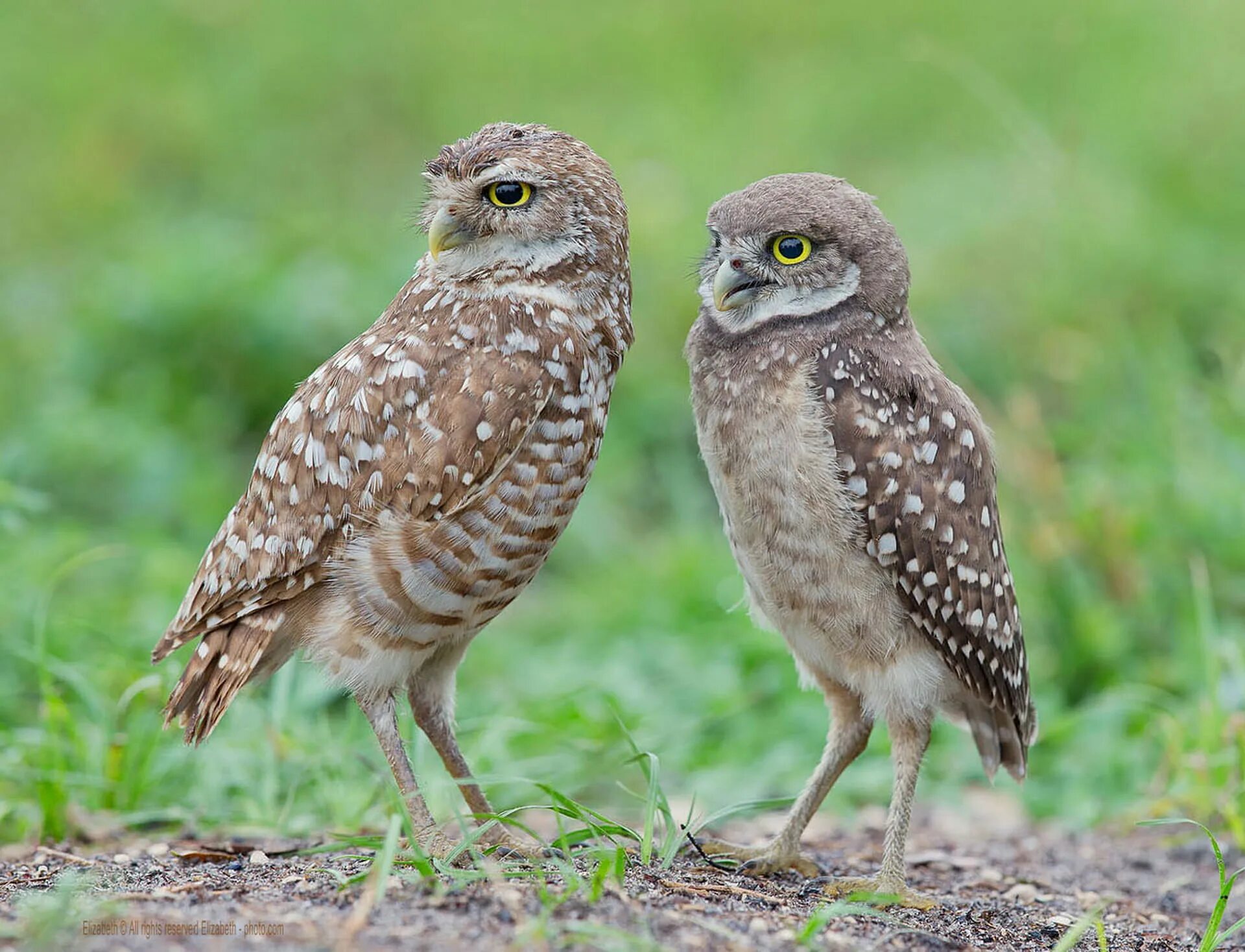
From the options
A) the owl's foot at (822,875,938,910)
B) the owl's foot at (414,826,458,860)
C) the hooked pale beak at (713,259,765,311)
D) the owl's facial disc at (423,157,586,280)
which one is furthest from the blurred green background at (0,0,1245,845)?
the owl's facial disc at (423,157,586,280)

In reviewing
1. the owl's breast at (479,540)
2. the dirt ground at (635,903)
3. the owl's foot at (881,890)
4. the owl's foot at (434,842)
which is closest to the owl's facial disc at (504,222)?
the owl's breast at (479,540)

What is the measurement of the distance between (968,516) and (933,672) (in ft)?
1.56

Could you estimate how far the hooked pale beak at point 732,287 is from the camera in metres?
4.36

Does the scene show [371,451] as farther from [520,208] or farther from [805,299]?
[805,299]

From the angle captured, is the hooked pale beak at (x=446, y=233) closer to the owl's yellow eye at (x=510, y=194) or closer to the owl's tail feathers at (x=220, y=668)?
the owl's yellow eye at (x=510, y=194)

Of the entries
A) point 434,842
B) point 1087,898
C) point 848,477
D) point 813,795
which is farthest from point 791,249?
point 1087,898

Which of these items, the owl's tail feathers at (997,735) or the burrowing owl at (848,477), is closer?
the burrowing owl at (848,477)

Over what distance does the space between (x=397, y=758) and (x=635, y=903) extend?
1.02m

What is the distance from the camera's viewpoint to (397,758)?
158 inches

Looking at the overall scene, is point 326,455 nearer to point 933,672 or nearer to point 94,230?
point 933,672

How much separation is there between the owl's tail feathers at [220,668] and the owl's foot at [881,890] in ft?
5.64

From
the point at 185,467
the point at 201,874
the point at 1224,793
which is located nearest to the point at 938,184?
the point at 185,467

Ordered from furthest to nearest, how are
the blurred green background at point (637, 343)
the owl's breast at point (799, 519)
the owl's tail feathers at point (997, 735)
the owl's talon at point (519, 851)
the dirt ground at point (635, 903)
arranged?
the blurred green background at point (637, 343) < the owl's tail feathers at point (997, 735) < the owl's breast at point (799, 519) < the owl's talon at point (519, 851) < the dirt ground at point (635, 903)

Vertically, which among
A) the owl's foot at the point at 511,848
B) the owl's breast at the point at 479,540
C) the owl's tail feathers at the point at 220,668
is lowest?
the owl's foot at the point at 511,848
